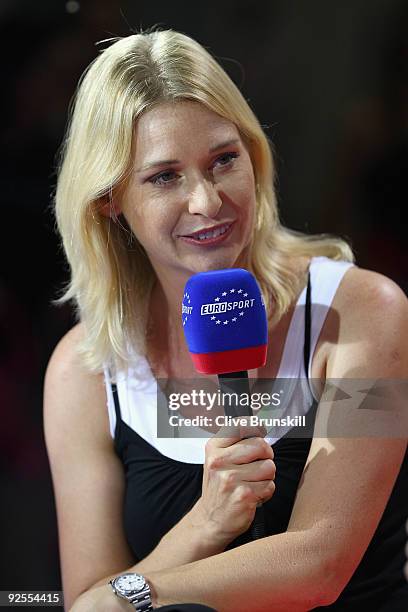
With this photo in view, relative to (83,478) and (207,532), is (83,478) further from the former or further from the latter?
(207,532)

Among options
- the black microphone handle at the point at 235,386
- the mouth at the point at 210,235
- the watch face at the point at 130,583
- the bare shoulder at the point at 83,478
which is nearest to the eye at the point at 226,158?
the mouth at the point at 210,235

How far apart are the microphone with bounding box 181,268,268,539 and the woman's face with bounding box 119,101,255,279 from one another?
201 mm

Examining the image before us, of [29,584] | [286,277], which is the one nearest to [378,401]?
[286,277]

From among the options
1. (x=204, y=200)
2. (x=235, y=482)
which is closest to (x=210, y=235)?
(x=204, y=200)

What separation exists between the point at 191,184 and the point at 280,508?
573mm

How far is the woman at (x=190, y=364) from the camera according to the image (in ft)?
4.29

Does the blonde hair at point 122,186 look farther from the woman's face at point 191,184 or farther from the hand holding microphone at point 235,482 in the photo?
the hand holding microphone at point 235,482

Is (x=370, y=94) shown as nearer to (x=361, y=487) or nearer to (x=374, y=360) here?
(x=374, y=360)

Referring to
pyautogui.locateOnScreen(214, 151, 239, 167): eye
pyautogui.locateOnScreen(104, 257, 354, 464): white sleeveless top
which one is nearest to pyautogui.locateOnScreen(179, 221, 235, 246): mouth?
pyautogui.locateOnScreen(214, 151, 239, 167): eye

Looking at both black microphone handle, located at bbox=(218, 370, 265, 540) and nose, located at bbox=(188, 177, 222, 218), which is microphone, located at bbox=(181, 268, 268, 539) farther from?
nose, located at bbox=(188, 177, 222, 218)

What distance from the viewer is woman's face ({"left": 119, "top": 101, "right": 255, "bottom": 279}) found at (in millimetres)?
1375

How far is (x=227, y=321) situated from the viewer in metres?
1.19

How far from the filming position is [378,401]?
1377mm

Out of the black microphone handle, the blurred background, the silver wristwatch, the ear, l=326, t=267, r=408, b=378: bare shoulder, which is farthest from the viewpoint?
the blurred background
